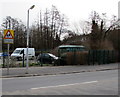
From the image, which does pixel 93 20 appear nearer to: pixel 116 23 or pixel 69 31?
pixel 116 23

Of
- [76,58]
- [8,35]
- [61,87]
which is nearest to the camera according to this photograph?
[61,87]

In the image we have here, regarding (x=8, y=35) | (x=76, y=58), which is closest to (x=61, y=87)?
(x=8, y=35)

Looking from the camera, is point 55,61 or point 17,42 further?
point 17,42

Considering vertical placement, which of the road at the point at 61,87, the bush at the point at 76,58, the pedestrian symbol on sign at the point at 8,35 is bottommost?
the road at the point at 61,87

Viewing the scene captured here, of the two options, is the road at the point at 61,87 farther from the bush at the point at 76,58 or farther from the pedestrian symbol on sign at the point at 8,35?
the bush at the point at 76,58

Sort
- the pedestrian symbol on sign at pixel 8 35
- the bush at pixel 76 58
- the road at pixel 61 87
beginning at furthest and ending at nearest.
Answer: the bush at pixel 76 58 → the pedestrian symbol on sign at pixel 8 35 → the road at pixel 61 87

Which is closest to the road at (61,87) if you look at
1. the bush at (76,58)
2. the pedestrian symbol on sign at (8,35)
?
the pedestrian symbol on sign at (8,35)

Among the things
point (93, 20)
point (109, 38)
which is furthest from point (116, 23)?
point (109, 38)

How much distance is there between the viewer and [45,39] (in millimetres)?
47969

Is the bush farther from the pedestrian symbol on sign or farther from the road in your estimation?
the road

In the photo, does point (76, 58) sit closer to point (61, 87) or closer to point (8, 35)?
point (8, 35)

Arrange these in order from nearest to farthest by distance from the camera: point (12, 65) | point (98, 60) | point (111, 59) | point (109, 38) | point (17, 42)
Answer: point (12, 65)
point (98, 60)
point (111, 59)
point (109, 38)
point (17, 42)

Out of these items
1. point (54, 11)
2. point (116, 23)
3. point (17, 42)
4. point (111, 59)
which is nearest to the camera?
point (111, 59)

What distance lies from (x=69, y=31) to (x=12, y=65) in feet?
113
